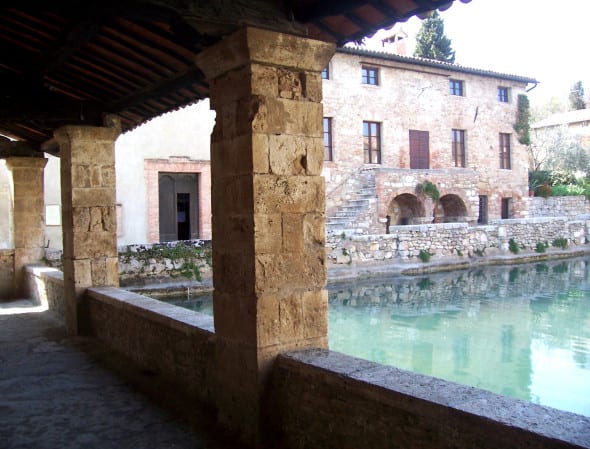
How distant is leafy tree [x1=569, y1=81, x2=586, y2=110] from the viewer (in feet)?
135

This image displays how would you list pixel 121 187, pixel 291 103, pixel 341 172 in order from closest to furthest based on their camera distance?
pixel 291 103
pixel 121 187
pixel 341 172

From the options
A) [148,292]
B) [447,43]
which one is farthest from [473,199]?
[148,292]

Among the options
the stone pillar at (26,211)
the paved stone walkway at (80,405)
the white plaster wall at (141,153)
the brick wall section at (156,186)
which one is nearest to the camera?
the paved stone walkway at (80,405)

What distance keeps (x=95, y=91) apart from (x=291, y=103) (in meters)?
2.99

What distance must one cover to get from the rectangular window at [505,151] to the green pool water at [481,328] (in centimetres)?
821

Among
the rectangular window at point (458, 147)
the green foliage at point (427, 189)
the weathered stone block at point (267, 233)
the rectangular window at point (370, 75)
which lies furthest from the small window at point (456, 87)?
the weathered stone block at point (267, 233)

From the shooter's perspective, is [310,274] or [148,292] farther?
[148,292]

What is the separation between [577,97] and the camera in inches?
1630

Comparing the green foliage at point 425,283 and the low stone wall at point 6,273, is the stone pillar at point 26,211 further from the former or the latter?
the green foliage at point 425,283

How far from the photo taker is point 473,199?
757 inches

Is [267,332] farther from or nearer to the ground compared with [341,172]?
nearer to the ground

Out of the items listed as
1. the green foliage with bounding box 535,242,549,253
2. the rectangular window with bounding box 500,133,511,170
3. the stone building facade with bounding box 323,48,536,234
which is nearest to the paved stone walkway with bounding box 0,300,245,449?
the stone building facade with bounding box 323,48,536,234

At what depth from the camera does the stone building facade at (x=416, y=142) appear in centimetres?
1775

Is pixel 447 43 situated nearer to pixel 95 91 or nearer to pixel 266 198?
pixel 95 91
